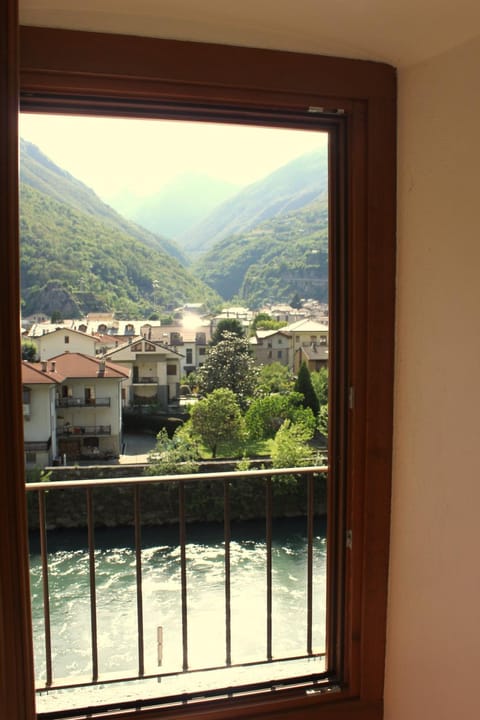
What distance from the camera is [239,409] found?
1.97 meters

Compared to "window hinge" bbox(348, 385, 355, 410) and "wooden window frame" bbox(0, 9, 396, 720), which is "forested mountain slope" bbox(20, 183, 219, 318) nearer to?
"wooden window frame" bbox(0, 9, 396, 720)

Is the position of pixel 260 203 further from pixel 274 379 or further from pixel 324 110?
pixel 274 379

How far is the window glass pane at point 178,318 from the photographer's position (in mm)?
1754

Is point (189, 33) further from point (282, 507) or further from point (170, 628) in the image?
point (170, 628)

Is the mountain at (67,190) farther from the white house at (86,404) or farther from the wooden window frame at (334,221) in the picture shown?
the white house at (86,404)

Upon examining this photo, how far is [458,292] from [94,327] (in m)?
1.13

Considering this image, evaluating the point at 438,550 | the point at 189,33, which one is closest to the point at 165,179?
the point at 189,33

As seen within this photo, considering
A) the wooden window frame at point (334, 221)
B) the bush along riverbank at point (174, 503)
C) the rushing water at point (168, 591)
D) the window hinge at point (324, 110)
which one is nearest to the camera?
the wooden window frame at point (334, 221)

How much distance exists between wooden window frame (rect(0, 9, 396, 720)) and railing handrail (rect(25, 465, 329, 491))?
0.32m

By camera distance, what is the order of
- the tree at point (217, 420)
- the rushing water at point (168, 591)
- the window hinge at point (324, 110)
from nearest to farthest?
1. the window hinge at point (324, 110)
2. the tree at point (217, 420)
3. the rushing water at point (168, 591)

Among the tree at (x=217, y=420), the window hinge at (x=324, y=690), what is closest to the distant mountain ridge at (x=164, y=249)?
the tree at (x=217, y=420)

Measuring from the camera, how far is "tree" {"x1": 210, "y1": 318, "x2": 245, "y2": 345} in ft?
6.32

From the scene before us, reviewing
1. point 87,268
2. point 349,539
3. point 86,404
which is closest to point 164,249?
point 87,268

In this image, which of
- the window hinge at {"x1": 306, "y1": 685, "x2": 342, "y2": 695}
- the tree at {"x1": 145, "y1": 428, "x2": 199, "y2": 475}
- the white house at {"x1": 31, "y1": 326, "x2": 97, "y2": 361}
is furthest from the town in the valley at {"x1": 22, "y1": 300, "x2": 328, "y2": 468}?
the window hinge at {"x1": 306, "y1": 685, "x2": 342, "y2": 695}
